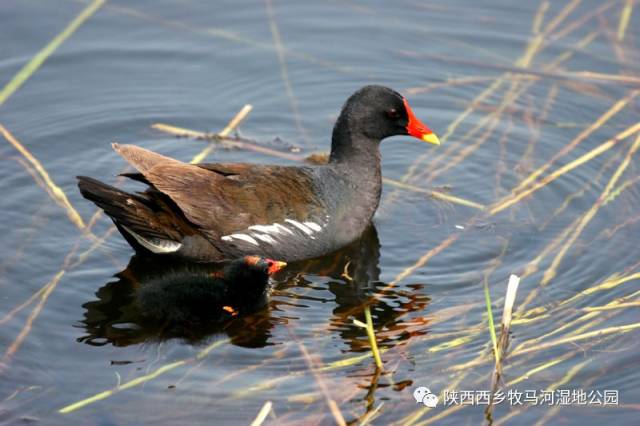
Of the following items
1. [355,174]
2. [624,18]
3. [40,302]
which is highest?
[624,18]

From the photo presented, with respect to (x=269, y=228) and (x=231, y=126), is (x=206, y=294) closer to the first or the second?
(x=269, y=228)

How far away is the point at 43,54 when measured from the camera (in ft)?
27.7

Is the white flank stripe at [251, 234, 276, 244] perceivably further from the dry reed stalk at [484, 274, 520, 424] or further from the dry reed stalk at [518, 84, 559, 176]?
the dry reed stalk at [518, 84, 559, 176]

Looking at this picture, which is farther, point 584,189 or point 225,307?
point 584,189

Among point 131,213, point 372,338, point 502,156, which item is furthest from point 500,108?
point 372,338

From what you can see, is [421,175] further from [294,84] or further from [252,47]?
[252,47]

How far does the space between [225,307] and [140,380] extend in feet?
2.50

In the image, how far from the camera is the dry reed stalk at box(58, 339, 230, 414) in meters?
5.19

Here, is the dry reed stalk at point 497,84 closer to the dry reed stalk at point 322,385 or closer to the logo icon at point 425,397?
the dry reed stalk at point 322,385

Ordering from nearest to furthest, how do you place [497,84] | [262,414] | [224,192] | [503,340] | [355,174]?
1. [262,414]
2. [503,340]
3. [224,192]
4. [355,174]
5. [497,84]

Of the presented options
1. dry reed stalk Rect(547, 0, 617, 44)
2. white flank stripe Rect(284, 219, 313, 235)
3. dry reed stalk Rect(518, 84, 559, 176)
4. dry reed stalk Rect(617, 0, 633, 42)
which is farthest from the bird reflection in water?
dry reed stalk Rect(617, 0, 633, 42)

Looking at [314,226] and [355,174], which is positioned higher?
[355,174]

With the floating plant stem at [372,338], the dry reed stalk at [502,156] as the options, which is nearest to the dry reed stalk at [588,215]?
the dry reed stalk at [502,156]

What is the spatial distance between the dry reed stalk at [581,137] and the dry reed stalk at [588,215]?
1.20 ft
